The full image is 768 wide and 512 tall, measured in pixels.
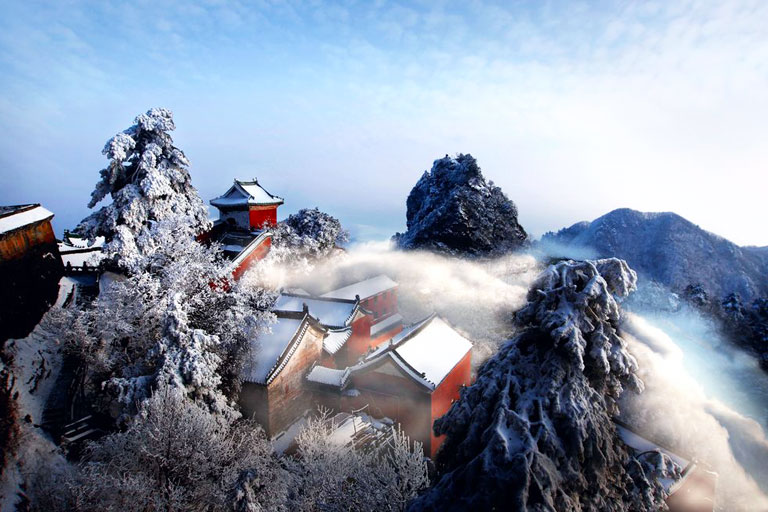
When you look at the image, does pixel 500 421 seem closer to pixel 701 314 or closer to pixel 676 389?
pixel 676 389

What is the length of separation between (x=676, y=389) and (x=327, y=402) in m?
18.9

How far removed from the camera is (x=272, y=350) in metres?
18.8

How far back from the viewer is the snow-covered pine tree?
54.5 feet

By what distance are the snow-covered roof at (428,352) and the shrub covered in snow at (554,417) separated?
513 inches

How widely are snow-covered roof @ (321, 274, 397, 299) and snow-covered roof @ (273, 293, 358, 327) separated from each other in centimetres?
409

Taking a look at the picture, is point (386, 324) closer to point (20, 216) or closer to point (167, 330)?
point (167, 330)

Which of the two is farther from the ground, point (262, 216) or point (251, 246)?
point (262, 216)

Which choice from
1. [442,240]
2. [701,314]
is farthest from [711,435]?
[442,240]

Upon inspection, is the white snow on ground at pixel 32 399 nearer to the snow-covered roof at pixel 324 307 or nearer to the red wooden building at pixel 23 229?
the red wooden building at pixel 23 229

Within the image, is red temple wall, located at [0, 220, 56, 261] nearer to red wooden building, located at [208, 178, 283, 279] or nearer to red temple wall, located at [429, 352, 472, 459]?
red wooden building, located at [208, 178, 283, 279]

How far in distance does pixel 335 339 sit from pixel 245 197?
14791 millimetres

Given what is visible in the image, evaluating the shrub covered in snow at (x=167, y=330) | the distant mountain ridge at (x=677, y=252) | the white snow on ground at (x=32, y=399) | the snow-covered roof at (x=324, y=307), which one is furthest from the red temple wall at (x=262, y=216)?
the distant mountain ridge at (x=677, y=252)

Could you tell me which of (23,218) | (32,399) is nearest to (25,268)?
(23,218)

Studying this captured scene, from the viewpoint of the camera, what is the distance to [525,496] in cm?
491
